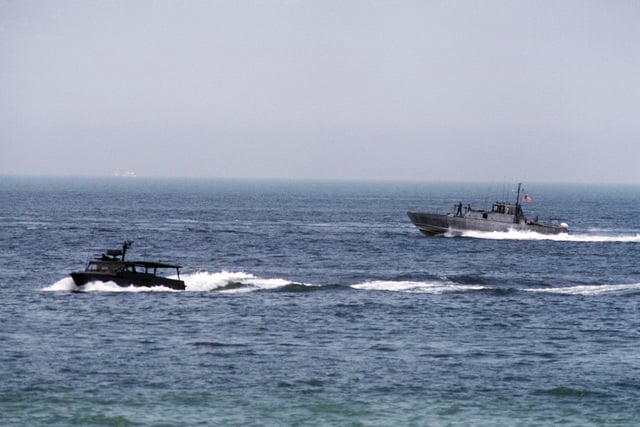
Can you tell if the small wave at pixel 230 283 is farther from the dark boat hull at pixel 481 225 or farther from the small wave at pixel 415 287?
the dark boat hull at pixel 481 225

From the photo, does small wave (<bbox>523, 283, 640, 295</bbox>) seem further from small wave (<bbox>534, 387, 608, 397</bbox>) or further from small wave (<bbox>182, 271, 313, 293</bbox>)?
small wave (<bbox>534, 387, 608, 397</bbox>)

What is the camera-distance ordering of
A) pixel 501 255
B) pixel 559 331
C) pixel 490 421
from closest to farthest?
pixel 490 421
pixel 559 331
pixel 501 255

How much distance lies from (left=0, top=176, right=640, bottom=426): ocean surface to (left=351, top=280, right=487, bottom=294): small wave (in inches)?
7.9

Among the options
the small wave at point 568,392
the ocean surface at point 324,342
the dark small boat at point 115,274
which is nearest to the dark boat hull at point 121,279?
the dark small boat at point 115,274

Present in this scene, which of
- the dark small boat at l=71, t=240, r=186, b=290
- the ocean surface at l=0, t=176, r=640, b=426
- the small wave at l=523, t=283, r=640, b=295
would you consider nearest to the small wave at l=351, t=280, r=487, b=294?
the ocean surface at l=0, t=176, r=640, b=426

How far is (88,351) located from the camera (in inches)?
1772

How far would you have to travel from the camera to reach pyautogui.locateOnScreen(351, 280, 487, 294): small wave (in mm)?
68188

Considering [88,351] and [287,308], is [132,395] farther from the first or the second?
[287,308]

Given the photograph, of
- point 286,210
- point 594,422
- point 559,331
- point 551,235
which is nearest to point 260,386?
point 594,422

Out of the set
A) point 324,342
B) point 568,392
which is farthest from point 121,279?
point 568,392

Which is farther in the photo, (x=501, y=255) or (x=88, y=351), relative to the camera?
(x=501, y=255)

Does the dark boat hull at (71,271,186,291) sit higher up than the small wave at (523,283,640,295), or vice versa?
the dark boat hull at (71,271,186,291)

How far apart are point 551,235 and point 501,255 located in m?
21.8

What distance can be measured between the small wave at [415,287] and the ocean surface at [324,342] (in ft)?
0.66
